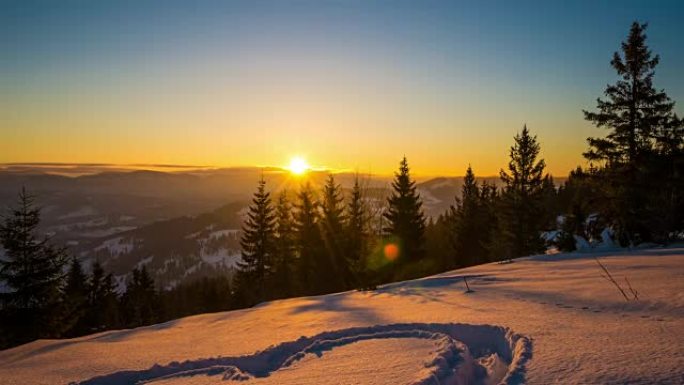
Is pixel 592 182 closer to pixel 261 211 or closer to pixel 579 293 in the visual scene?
pixel 579 293

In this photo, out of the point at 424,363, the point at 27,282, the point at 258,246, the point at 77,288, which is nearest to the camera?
the point at 424,363

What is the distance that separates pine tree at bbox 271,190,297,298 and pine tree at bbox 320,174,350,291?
3.89m

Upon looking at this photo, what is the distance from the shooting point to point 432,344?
539 cm

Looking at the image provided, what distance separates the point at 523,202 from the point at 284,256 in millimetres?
21825

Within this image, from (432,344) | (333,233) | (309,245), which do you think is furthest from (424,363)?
(309,245)

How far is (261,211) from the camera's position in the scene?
38781 millimetres

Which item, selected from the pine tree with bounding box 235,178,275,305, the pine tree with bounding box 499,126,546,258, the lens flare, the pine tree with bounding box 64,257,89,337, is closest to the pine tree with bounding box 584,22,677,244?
the pine tree with bounding box 499,126,546,258

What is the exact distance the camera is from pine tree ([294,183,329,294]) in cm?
3581

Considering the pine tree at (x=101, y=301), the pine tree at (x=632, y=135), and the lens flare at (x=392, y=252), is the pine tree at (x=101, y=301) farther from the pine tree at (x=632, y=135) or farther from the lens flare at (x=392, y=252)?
the pine tree at (x=632, y=135)

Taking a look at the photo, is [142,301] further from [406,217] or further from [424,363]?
[424,363]

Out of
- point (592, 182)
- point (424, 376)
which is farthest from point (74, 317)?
point (592, 182)

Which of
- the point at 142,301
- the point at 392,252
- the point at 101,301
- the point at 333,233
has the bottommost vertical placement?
the point at 142,301

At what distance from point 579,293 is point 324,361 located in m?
4.61

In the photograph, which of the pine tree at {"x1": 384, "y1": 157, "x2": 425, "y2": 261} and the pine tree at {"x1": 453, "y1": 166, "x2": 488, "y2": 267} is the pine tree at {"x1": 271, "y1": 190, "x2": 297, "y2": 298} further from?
the pine tree at {"x1": 453, "y1": 166, "x2": 488, "y2": 267}
